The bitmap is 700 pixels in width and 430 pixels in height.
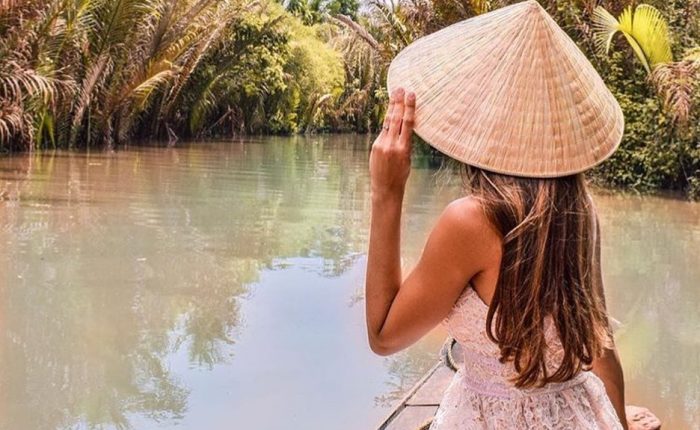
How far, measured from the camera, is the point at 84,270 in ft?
20.4

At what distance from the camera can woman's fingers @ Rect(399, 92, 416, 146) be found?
126 centimetres

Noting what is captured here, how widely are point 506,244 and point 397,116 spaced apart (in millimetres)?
256

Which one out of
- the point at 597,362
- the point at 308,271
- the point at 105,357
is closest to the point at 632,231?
the point at 308,271

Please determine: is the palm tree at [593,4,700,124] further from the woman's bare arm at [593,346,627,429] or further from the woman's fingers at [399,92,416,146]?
the woman's fingers at [399,92,416,146]

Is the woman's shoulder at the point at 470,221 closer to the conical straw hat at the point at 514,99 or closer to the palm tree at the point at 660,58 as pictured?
the conical straw hat at the point at 514,99

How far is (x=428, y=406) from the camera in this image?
2.86 meters

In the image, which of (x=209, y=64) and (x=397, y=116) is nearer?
(x=397, y=116)

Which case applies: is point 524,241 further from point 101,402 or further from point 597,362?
point 101,402

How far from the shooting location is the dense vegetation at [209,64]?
42.1 feet

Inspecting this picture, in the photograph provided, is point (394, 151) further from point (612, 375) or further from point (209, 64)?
point (209, 64)

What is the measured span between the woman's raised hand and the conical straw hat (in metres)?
0.02

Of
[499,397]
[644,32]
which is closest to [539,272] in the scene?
[499,397]

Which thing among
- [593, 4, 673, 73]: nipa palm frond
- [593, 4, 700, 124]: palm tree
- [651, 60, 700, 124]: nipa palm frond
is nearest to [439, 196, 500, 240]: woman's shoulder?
[593, 4, 700, 124]: palm tree

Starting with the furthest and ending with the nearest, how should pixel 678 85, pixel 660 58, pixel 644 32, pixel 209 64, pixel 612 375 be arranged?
pixel 209 64 → pixel 660 58 → pixel 644 32 → pixel 678 85 → pixel 612 375
